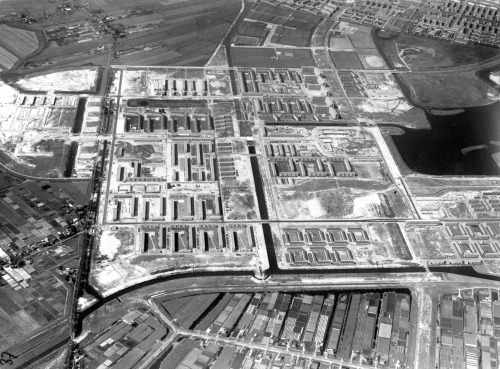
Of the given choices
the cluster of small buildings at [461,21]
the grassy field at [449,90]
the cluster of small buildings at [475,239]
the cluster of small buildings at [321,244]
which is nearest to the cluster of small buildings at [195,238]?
the cluster of small buildings at [321,244]

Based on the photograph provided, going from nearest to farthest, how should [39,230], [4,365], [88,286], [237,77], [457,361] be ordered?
[4,365], [457,361], [88,286], [39,230], [237,77]

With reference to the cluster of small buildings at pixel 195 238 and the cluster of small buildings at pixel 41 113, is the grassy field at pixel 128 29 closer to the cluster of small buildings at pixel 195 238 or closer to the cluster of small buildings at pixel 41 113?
the cluster of small buildings at pixel 41 113

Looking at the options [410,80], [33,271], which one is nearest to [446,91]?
[410,80]

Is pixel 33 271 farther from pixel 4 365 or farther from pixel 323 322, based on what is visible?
pixel 323 322

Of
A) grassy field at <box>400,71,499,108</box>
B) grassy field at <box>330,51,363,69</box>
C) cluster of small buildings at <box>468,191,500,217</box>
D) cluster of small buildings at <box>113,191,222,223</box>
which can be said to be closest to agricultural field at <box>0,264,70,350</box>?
cluster of small buildings at <box>113,191,222,223</box>

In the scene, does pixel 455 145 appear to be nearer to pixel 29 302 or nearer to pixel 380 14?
pixel 380 14

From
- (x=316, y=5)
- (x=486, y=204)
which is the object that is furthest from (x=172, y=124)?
(x=316, y=5)
